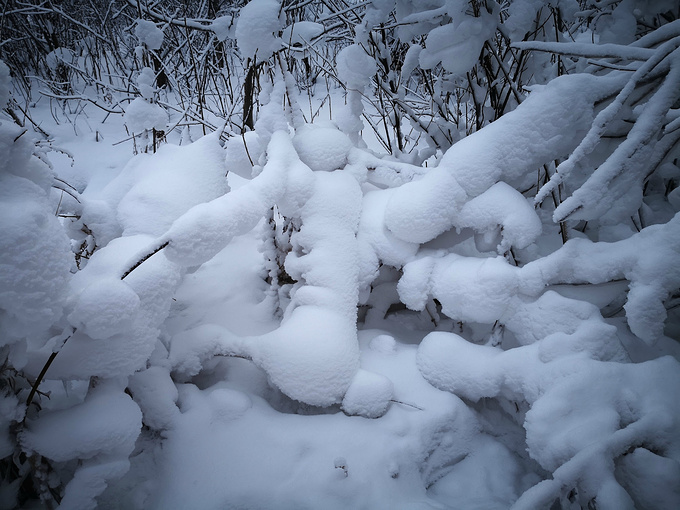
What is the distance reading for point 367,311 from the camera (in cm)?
191

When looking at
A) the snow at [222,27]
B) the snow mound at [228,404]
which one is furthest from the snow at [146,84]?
the snow mound at [228,404]

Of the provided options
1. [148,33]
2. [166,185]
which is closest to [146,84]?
[148,33]

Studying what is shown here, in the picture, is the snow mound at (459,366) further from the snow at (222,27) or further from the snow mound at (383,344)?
the snow at (222,27)

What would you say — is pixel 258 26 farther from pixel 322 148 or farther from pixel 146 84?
pixel 146 84

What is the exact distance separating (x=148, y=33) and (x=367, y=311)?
6.22 ft

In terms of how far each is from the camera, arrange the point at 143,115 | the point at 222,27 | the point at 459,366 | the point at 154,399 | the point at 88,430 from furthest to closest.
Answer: the point at 222,27 < the point at 143,115 < the point at 459,366 < the point at 154,399 < the point at 88,430

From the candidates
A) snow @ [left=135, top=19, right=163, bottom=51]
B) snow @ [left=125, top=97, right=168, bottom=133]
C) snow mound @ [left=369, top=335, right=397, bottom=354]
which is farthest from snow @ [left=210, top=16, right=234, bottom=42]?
snow mound @ [left=369, top=335, right=397, bottom=354]

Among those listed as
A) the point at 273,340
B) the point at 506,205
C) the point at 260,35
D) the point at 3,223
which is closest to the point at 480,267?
the point at 506,205

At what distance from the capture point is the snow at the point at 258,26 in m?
1.41

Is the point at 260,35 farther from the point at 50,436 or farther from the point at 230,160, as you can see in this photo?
the point at 50,436

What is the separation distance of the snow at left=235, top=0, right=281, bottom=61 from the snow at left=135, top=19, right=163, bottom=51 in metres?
0.92

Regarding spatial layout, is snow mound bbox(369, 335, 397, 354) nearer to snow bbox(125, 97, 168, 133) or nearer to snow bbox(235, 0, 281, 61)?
snow bbox(235, 0, 281, 61)

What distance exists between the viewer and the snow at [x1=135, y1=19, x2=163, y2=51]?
2.03m

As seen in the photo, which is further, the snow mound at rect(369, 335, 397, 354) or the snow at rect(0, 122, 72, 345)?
the snow mound at rect(369, 335, 397, 354)
